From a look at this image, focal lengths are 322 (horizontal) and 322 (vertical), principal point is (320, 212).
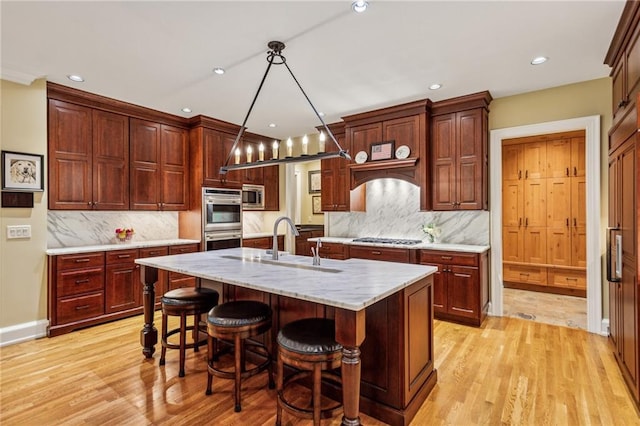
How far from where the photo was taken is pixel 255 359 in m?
2.80

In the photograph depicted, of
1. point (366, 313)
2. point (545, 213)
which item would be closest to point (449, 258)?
point (366, 313)

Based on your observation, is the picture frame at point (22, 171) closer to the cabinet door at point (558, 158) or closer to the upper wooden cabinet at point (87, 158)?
the upper wooden cabinet at point (87, 158)

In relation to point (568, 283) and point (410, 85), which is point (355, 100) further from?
point (568, 283)

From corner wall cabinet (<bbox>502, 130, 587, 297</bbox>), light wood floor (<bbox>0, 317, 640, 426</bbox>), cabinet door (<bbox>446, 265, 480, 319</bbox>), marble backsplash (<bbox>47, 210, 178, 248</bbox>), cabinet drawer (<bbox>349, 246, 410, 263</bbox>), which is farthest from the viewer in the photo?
corner wall cabinet (<bbox>502, 130, 587, 297</bbox>)

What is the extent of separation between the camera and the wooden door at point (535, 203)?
5.37 meters

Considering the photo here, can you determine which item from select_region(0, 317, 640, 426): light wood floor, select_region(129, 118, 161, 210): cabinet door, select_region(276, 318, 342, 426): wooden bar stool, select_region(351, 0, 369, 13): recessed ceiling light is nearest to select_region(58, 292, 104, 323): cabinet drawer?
select_region(0, 317, 640, 426): light wood floor

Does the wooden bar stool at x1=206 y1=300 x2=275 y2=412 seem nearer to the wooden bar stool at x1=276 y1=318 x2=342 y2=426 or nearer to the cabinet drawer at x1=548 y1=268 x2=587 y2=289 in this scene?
the wooden bar stool at x1=276 y1=318 x2=342 y2=426

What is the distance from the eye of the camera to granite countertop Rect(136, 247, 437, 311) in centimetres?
172

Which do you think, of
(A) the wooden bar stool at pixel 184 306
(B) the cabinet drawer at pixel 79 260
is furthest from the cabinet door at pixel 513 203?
(B) the cabinet drawer at pixel 79 260

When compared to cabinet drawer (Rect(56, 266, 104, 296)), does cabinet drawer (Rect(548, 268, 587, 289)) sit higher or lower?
lower

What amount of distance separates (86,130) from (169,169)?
1.14 m

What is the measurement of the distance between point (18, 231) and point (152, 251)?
4.42 feet

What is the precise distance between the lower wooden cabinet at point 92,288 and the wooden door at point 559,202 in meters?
6.09

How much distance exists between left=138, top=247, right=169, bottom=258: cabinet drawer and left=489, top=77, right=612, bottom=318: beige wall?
15.2ft
